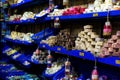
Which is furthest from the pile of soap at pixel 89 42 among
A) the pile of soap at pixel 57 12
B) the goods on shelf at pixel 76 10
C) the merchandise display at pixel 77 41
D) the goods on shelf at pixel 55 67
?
the goods on shelf at pixel 55 67

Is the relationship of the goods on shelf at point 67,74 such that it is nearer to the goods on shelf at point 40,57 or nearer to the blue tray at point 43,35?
the goods on shelf at point 40,57

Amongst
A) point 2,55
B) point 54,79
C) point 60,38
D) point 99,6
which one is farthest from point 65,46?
point 2,55

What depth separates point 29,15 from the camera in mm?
6492

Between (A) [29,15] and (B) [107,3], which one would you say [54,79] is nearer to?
(B) [107,3]

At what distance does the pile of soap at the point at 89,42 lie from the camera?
10.8 ft

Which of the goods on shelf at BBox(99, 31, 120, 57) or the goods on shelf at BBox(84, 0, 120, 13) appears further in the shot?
the goods on shelf at BBox(84, 0, 120, 13)

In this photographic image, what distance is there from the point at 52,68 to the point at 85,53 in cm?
168

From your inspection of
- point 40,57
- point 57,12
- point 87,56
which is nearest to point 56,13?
point 57,12

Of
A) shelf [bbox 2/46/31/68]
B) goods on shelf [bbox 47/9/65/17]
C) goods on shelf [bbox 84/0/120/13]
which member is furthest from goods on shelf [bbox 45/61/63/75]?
goods on shelf [bbox 84/0/120/13]

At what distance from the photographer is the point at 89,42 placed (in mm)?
3607

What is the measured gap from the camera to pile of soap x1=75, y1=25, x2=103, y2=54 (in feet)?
10.8

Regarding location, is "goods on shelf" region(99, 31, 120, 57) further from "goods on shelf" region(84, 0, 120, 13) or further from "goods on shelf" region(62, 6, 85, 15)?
"goods on shelf" region(62, 6, 85, 15)

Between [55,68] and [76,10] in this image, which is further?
[55,68]

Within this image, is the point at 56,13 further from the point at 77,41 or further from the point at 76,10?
the point at 77,41
